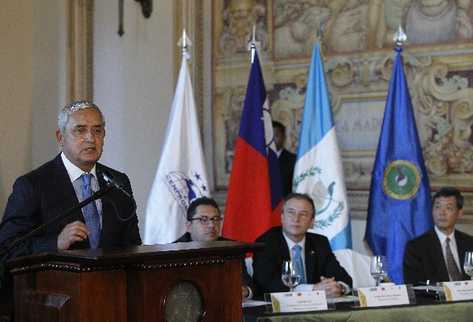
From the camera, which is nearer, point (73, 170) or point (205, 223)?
point (73, 170)

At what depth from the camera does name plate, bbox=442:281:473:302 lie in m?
3.74

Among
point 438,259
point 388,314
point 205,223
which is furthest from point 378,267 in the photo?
point 438,259

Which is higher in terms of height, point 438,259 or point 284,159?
point 284,159

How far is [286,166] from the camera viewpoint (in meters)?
6.08

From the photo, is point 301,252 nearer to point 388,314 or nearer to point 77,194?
point 388,314

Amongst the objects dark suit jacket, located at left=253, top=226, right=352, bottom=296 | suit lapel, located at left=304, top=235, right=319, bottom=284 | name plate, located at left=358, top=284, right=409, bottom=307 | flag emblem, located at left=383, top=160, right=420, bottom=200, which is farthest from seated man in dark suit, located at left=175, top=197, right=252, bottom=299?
flag emblem, located at left=383, top=160, right=420, bottom=200

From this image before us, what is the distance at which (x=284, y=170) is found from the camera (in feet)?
19.9

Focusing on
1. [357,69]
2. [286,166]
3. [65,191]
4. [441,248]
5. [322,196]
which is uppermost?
[357,69]

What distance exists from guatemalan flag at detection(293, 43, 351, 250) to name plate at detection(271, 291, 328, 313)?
2.04m

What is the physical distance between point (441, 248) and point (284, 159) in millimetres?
1610

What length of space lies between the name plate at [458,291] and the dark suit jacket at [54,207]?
1.63 meters

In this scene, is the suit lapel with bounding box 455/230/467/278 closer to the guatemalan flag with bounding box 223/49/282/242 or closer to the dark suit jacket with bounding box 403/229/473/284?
the dark suit jacket with bounding box 403/229/473/284

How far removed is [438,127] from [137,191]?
7.62ft

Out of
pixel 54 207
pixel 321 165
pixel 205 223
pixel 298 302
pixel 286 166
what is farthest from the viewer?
pixel 286 166
